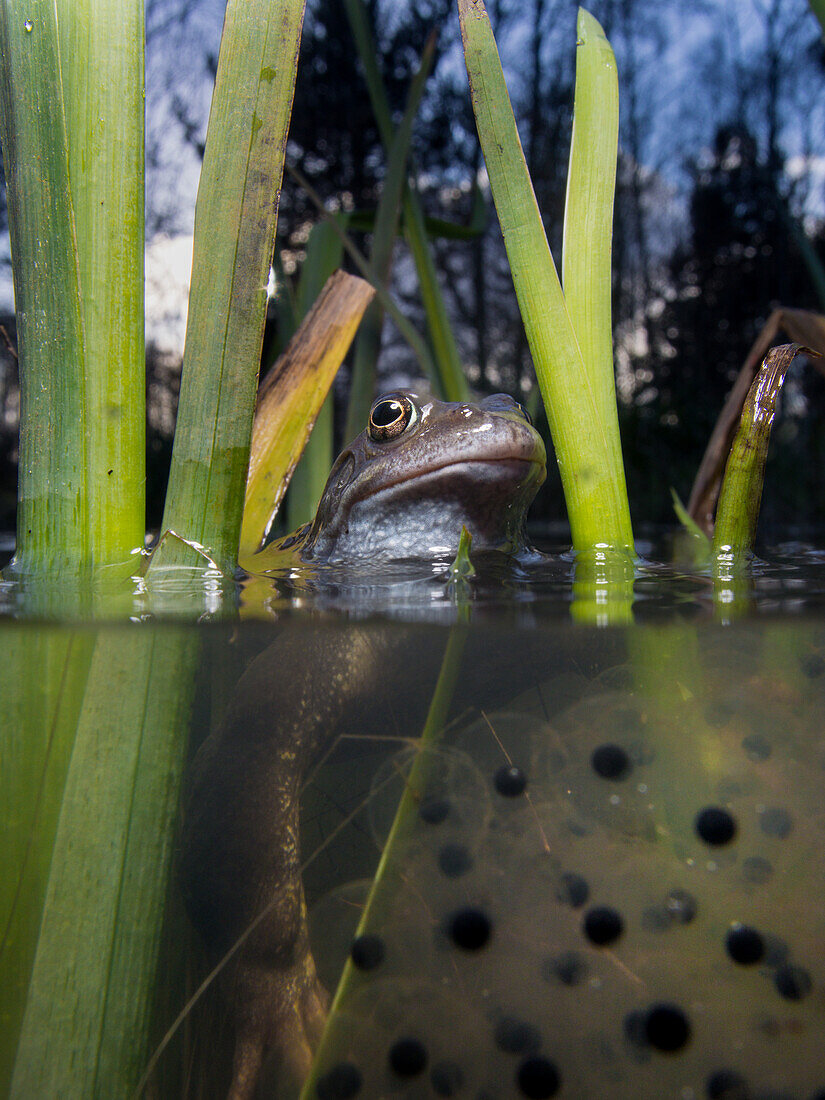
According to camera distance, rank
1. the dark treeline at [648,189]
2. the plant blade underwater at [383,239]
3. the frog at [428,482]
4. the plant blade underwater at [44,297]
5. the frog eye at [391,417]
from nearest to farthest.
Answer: the plant blade underwater at [44,297], the frog at [428,482], the frog eye at [391,417], the plant blade underwater at [383,239], the dark treeline at [648,189]

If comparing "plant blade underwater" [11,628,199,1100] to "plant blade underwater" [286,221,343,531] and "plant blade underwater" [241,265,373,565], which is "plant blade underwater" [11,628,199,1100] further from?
"plant blade underwater" [286,221,343,531]

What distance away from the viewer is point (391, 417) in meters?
1.45

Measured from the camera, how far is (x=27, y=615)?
0.78m

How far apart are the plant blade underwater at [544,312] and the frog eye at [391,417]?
41 centimetres

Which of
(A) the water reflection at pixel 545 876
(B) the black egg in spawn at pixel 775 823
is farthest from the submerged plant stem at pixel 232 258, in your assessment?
(B) the black egg in spawn at pixel 775 823

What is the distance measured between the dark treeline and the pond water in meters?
3.02

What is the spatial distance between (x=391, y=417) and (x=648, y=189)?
3587 mm

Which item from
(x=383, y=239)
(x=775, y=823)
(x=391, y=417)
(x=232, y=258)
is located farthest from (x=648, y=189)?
(x=775, y=823)

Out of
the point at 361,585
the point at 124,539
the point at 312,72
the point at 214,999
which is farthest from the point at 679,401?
the point at 214,999

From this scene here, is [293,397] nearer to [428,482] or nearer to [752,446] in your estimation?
[428,482]

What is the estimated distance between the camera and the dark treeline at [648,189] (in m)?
3.67

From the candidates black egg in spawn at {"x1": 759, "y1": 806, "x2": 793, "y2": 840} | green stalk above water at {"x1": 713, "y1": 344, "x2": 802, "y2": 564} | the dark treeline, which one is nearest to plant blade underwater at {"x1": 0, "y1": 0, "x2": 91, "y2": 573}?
black egg in spawn at {"x1": 759, "y1": 806, "x2": 793, "y2": 840}

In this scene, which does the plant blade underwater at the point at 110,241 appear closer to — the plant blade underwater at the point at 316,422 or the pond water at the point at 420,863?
the pond water at the point at 420,863

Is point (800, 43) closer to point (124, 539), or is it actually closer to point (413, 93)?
point (413, 93)
